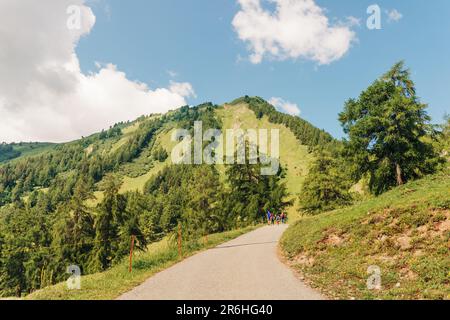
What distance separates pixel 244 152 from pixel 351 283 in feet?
129

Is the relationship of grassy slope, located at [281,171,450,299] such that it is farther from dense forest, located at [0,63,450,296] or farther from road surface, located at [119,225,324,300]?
dense forest, located at [0,63,450,296]

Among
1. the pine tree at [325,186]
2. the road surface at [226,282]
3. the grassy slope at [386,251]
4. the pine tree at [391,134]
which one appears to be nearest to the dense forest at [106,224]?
the pine tree at [325,186]

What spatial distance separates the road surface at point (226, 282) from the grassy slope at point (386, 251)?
1.08 meters

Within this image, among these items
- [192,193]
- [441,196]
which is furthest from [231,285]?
[192,193]

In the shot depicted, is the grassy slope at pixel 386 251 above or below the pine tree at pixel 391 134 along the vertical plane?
below

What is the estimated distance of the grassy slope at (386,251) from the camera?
9.99 m

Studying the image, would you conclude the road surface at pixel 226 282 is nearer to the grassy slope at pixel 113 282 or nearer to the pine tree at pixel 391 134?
the grassy slope at pixel 113 282

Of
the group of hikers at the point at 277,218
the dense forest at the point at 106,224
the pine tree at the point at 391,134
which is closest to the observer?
the pine tree at the point at 391,134

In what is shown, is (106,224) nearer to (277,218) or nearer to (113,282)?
(277,218)

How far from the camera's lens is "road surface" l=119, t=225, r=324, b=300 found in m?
9.75

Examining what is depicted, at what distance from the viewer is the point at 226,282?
1153 centimetres
